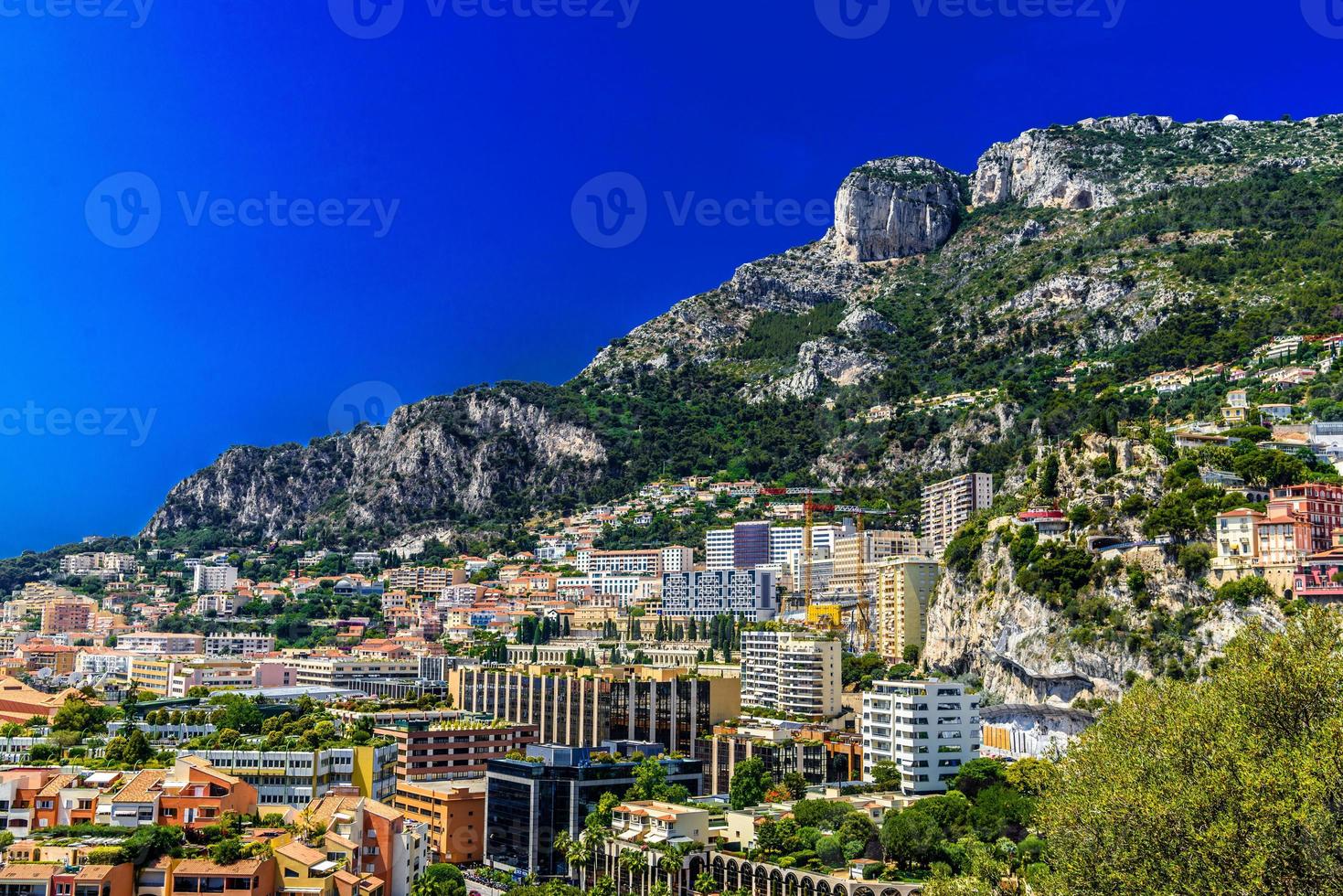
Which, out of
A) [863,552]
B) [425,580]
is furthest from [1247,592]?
[425,580]

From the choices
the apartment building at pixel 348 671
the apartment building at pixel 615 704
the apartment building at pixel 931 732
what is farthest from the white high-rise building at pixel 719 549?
the apartment building at pixel 931 732

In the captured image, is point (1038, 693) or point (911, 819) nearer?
point (911, 819)

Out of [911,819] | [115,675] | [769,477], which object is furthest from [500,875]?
[769,477]

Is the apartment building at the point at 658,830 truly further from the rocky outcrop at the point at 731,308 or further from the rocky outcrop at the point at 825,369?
the rocky outcrop at the point at 731,308

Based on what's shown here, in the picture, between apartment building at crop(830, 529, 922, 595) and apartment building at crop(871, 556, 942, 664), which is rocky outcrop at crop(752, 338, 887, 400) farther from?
apartment building at crop(871, 556, 942, 664)

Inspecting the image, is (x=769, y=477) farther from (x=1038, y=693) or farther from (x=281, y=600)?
(x=1038, y=693)

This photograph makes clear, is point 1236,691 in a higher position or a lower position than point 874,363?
lower

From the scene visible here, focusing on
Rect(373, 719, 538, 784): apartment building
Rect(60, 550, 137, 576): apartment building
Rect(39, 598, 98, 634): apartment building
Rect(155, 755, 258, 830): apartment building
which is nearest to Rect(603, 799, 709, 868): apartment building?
Rect(373, 719, 538, 784): apartment building
